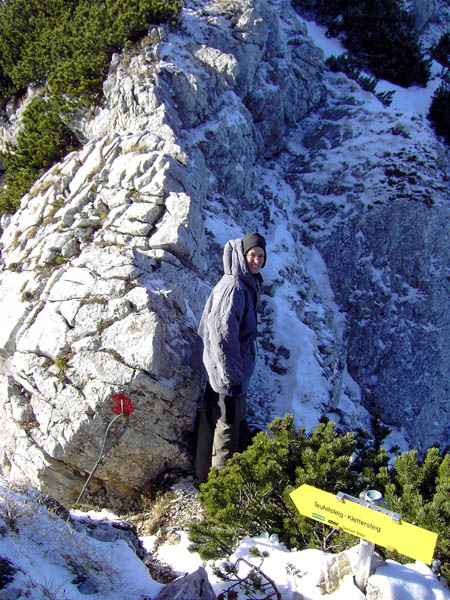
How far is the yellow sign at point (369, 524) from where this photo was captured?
2.35 metres

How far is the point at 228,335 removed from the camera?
4.55m

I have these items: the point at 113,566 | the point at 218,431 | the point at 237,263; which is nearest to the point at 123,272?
the point at 237,263

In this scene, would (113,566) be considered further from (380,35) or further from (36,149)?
(380,35)

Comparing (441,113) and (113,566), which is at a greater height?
(441,113)

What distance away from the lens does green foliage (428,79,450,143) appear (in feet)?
43.2

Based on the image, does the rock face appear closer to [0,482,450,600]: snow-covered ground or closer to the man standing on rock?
the man standing on rock

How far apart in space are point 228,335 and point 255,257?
97 cm

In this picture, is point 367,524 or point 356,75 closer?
point 367,524

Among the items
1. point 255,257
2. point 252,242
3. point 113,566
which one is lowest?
point 113,566

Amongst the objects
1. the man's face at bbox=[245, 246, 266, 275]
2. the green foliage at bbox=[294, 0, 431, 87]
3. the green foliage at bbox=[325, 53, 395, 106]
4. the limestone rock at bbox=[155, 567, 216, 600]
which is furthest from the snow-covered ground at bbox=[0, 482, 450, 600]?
the green foliage at bbox=[294, 0, 431, 87]

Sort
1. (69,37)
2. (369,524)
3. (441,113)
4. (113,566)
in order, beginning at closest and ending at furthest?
(369,524) → (113,566) → (69,37) → (441,113)

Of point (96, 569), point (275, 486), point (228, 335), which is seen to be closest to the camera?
point (96, 569)

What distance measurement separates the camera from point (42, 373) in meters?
5.17

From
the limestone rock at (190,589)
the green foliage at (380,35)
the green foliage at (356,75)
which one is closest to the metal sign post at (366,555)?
the limestone rock at (190,589)
